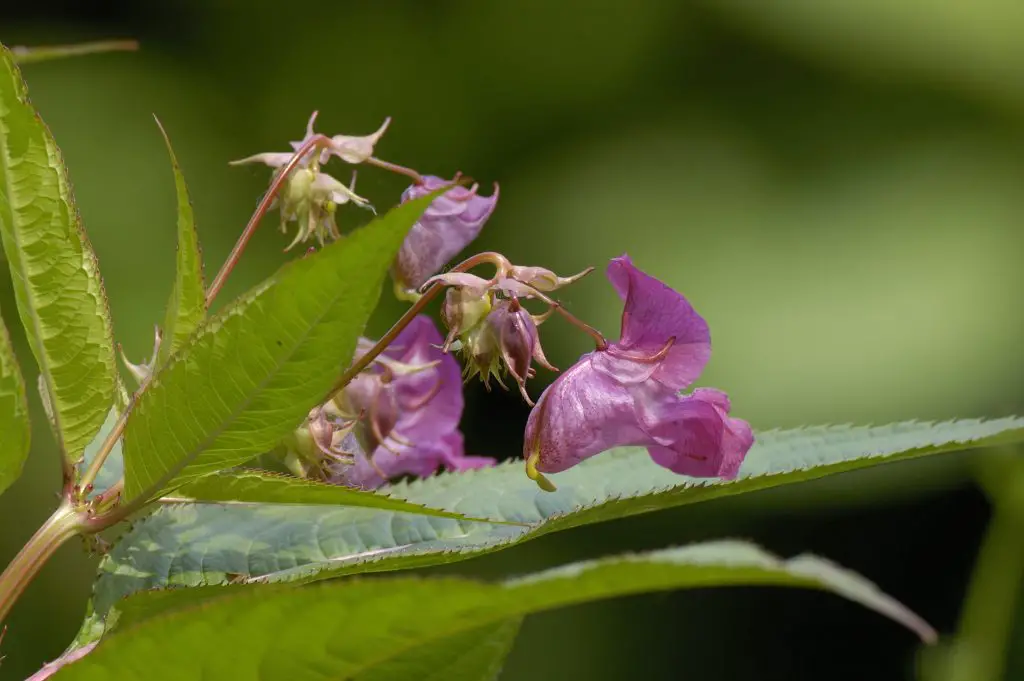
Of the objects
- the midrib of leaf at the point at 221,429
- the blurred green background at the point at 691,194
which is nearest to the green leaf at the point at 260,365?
the midrib of leaf at the point at 221,429

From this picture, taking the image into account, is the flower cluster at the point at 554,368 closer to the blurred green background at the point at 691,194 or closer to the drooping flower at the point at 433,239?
the drooping flower at the point at 433,239

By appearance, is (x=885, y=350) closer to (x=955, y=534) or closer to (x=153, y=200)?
(x=955, y=534)

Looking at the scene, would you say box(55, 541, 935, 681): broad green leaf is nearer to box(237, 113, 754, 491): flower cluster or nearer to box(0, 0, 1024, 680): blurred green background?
box(237, 113, 754, 491): flower cluster

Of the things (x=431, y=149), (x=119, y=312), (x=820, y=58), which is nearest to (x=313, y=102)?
(x=431, y=149)

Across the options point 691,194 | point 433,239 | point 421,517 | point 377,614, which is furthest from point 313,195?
point 691,194

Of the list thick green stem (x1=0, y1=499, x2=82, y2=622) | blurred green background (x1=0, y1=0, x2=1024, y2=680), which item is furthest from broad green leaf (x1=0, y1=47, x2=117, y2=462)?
blurred green background (x1=0, y1=0, x2=1024, y2=680)

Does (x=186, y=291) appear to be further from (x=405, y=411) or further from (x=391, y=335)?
(x=405, y=411)
